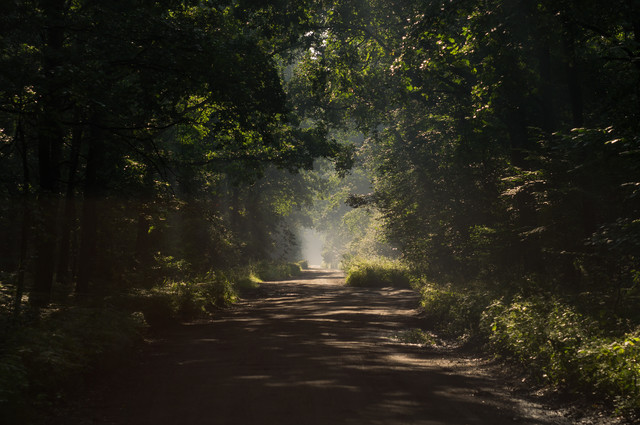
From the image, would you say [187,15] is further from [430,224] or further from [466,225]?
[430,224]

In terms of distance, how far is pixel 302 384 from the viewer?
7.55 metres

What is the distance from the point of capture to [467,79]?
1753 cm

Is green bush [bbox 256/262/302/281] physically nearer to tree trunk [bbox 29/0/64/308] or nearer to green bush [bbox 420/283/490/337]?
green bush [bbox 420/283/490/337]

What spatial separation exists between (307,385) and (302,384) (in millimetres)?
99

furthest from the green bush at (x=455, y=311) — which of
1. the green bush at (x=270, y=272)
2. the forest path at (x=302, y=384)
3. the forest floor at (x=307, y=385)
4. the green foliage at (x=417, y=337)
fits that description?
the green bush at (x=270, y=272)

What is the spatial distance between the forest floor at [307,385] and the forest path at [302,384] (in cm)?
2

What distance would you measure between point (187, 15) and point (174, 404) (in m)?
11.2

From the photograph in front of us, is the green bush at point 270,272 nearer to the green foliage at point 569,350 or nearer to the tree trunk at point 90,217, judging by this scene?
the tree trunk at point 90,217

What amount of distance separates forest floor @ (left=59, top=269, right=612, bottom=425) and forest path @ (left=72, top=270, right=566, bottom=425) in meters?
0.02

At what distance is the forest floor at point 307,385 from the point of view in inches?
243

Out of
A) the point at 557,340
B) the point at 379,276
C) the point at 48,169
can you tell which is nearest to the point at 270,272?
the point at 379,276

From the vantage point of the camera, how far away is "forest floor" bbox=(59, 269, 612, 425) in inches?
243

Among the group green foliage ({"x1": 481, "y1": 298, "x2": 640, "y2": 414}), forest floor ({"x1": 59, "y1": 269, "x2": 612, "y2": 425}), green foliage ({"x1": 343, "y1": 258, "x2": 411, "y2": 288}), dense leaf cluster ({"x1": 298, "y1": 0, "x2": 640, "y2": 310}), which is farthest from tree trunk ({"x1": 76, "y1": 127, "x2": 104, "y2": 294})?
green foliage ({"x1": 343, "y1": 258, "x2": 411, "y2": 288})

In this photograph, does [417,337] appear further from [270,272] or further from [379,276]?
[270,272]
